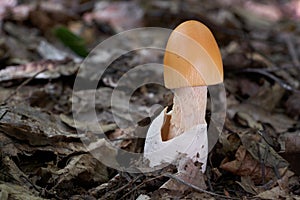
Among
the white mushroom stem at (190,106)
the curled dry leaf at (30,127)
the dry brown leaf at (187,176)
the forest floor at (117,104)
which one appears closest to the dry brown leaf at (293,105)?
the forest floor at (117,104)

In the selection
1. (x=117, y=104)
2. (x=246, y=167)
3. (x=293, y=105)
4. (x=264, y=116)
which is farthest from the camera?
(x=293, y=105)

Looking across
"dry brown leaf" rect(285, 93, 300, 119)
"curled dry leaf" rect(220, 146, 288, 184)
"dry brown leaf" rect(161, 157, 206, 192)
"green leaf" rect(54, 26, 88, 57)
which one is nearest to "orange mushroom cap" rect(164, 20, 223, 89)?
"dry brown leaf" rect(161, 157, 206, 192)

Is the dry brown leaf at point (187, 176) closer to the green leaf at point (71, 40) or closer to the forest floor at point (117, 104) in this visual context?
the forest floor at point (117, 104)

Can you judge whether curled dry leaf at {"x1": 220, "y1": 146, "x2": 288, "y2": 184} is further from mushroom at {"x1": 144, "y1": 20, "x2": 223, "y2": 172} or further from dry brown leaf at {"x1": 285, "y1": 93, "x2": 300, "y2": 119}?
dry brown leaf at {"x1": 285, "y1": 93, "x2": 300, "y2": 119}

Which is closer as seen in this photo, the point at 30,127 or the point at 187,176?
the point at 187,176

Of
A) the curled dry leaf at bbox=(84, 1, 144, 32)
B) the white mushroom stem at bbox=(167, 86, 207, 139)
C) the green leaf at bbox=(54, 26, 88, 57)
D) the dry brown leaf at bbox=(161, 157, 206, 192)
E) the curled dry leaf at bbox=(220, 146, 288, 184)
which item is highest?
the curled dry leaf at bbox=(84, 1, 144, 32)

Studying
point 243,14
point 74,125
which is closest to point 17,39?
point 74,125

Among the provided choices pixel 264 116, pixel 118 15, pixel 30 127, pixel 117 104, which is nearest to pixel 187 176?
pixel 30 127

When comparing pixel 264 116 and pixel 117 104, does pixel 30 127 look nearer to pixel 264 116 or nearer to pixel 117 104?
pixel 117 104
